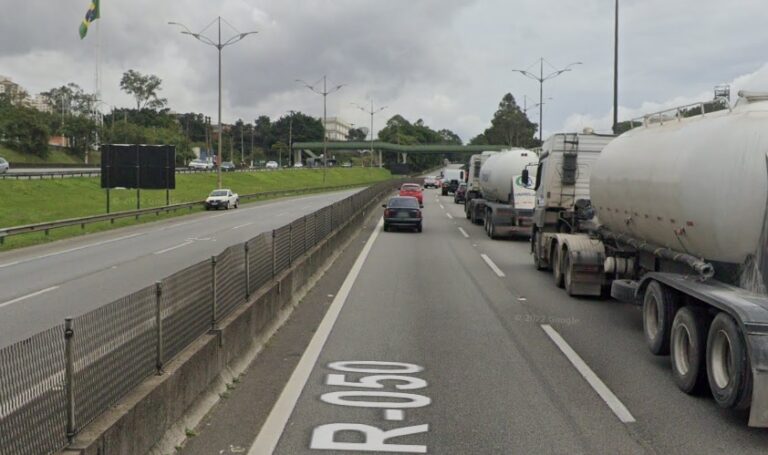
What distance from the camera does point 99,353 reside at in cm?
552

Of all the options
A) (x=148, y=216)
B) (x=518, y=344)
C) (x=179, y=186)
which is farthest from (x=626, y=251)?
(x=179, y=186)

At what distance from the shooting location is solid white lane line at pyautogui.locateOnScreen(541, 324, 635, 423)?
292 inches

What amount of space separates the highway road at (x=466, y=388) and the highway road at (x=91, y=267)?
4422mm

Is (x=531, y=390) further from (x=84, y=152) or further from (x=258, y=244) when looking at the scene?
(x=84, y=152)

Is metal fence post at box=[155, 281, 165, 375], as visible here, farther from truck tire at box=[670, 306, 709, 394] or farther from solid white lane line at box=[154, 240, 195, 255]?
solid white lane line at box=[154, 240, 195, 255]

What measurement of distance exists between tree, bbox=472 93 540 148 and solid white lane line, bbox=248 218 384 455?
139194 mm

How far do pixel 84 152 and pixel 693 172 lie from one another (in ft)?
341

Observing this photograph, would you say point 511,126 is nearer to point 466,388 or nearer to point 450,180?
point 450,180

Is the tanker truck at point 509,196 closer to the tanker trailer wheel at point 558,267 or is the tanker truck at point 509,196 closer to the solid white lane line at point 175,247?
the tanker trailer wheel at point 558,267

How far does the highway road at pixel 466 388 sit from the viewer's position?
658 centimetres

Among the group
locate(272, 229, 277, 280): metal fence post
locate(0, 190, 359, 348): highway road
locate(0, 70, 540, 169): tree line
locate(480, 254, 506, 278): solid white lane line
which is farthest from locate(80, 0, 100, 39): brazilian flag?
locate(272, 229, 277, 280): metal fence post

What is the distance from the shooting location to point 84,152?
103 metres

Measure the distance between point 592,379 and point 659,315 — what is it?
1.47m

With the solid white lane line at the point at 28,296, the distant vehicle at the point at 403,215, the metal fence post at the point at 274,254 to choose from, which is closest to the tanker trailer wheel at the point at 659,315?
the metal fence post at the point at 274,254
